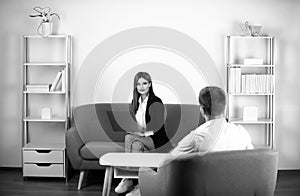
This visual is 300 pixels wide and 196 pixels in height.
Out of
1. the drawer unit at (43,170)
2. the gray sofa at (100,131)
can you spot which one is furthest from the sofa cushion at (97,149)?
the drawer unit at (43,170)

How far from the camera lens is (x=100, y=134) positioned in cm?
595

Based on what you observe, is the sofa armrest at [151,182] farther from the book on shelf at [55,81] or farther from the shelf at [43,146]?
Result: the book on shelf at [55,81]

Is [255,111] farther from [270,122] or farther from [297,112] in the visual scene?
[297,112]

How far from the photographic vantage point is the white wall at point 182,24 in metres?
6.20

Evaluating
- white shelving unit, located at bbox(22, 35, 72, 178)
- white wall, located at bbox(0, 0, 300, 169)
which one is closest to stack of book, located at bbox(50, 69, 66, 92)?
white shelving unit, located at bbox(22, 35, 72, 178)

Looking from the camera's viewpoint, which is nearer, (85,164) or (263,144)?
(85,164)

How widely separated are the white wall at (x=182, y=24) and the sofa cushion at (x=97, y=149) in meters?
1.07

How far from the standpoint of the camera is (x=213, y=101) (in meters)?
3.58

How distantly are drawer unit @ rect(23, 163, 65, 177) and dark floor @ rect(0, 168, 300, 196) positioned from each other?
0.08m

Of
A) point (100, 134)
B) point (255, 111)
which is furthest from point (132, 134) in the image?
point (255, 111)

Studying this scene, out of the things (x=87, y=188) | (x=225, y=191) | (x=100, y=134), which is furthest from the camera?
(x=100, y=134)

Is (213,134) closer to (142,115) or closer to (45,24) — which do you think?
→ (142,115)

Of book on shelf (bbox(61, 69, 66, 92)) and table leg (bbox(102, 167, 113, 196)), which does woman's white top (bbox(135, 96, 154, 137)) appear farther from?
book on shelf (bbox(61, 69, 66, 92))

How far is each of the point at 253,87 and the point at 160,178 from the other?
2.71m
